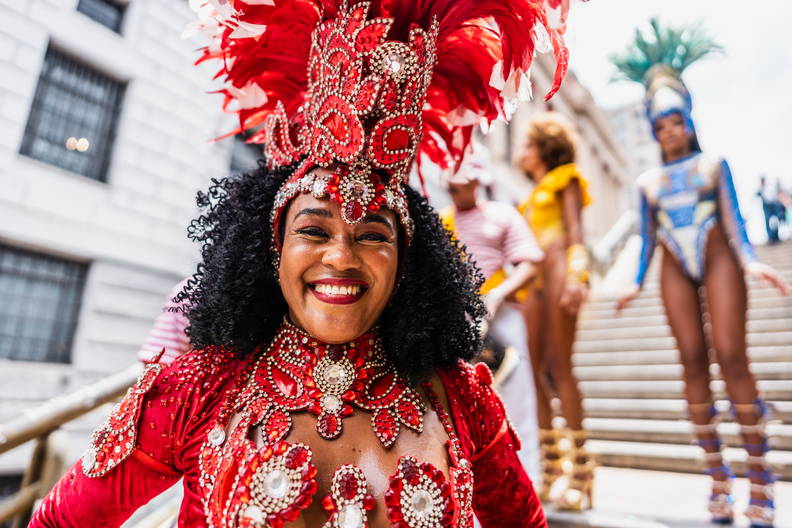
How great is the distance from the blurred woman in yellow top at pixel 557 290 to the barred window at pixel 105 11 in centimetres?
269

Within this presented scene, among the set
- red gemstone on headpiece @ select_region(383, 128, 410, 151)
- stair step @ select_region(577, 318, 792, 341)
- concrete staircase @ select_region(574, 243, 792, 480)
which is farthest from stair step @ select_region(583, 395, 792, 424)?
red gemstone on headpiece @ select_region(383, 128, 410, 151)

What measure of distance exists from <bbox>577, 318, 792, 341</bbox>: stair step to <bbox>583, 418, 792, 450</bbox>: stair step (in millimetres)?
2143

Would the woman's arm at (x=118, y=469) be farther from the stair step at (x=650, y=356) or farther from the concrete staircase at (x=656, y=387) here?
the stair step at (x=650, y=356)

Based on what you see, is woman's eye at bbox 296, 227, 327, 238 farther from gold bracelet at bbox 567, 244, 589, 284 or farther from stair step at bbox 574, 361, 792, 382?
stair step at bbox 574, 361, 792, 382

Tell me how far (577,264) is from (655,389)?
3105 millimetres

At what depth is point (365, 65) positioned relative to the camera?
4.24 ft

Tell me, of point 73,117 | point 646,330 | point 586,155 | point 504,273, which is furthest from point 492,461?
point 586,155

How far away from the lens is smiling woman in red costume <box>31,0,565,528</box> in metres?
1.12

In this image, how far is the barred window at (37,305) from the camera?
9.22ft

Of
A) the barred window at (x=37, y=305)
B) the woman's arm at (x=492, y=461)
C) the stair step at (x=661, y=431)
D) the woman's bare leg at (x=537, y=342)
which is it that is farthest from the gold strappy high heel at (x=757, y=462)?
the barred window at (x=37, y=305)

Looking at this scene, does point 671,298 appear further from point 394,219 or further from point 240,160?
point 240,160

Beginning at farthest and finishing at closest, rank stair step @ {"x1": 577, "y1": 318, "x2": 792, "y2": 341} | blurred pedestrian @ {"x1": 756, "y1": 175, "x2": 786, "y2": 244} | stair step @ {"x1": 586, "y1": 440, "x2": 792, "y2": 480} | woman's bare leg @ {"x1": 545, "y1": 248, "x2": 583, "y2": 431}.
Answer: blurred pedestrian @ {"x1": 756, "y1": 175, "x2": 786, "y2": 244} → stair step @ {"x1": 577, "y1": 318, "x2": 792, "y2": 341} → stair step @ {"x1": 586, "y1": 440, "x2": 792, "y2": 480} → woman's bare leg @ {"x1": 545, "y1": 248, "x2": 583, "y2": 431}

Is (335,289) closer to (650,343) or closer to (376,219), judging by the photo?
(376,219)

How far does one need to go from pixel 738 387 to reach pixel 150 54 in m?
4.23
